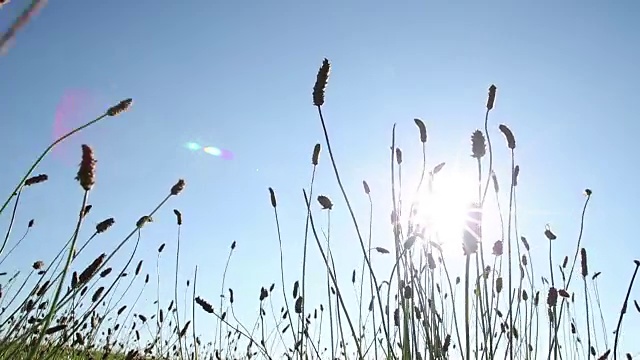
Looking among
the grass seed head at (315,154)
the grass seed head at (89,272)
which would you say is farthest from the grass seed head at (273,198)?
the grass seed head at (89,272)

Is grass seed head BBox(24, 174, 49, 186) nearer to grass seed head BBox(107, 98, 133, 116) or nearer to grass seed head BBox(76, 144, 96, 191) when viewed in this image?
grass seed head BBox(107, 98, 133, 116)

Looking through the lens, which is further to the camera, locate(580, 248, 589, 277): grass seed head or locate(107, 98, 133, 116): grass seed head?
locate(580, 248, 589, 277): grass seed head

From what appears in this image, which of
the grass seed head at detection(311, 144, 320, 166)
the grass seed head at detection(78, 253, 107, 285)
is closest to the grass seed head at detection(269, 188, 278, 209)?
the grass seed head at detection(311, 144, 320, 166)

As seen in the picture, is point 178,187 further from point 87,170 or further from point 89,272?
point 87,170

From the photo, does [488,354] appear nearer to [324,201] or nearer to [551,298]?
[551,298]

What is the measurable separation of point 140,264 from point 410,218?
7.31ft

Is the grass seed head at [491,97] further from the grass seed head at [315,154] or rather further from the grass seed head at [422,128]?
the grass seed head at [315,154]

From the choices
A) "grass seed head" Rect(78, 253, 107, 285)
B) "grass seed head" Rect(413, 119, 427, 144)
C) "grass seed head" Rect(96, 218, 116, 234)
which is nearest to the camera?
"grass seed head" Rect(78, 253, 107, 285)

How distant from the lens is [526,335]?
3.69m

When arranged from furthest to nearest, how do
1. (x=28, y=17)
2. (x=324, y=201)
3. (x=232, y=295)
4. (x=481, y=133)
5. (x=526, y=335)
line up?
1. (x=232, y=295)
2. (x=526, y=335)
3. (x=324, y=201)
4. (x=481, y=133)
5. (x=28, y=17)

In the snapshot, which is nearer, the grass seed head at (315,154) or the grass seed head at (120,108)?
the grass seed head at (120,108)

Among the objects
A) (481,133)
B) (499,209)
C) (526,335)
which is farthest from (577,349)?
(481,133)

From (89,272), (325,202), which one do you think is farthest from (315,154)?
(89,272)

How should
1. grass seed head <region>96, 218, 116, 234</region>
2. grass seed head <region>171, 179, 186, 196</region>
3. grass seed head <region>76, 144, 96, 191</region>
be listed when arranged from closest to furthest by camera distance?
grass seed head <region>76, 144, 96, 191</region>, grass seed head <region>96, 218, 116, 234</region>, grass seed head <region>171, 179, 186, 196</region>
